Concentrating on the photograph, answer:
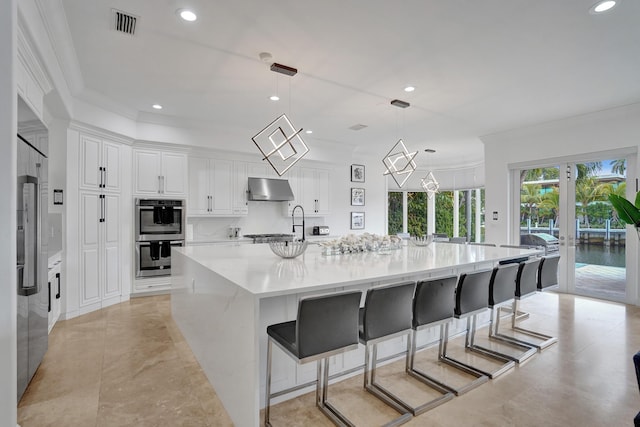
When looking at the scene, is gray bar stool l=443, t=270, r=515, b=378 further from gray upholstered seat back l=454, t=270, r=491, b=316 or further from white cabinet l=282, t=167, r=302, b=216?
white cabinet l=282, t=167, r=302, b=216

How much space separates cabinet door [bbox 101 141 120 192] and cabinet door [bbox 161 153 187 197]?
627 mm

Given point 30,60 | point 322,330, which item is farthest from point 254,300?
point 30,60

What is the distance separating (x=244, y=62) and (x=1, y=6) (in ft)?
5.94

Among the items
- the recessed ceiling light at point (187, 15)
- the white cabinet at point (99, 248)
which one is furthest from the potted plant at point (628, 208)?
the white cabinet at point (99, 248)

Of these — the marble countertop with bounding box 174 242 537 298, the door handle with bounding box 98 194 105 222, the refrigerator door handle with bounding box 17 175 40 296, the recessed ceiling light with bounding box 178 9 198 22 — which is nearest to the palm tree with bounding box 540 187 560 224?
the marble countertop with bounding box 174 242 537 298

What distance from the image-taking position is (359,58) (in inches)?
125

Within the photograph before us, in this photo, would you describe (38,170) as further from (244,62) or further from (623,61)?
(623,61)

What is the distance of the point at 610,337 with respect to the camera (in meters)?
3.38

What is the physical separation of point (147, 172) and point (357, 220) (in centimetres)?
439

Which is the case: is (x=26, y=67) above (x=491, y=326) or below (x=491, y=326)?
above

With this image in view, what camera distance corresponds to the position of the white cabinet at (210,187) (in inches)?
219

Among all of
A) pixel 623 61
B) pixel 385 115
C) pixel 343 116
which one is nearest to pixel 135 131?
Result: pixel 343 116

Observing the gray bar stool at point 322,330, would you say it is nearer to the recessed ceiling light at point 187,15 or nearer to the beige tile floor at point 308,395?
the beige tile floor at point 308,395

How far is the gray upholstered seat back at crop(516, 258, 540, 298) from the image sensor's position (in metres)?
3.03
